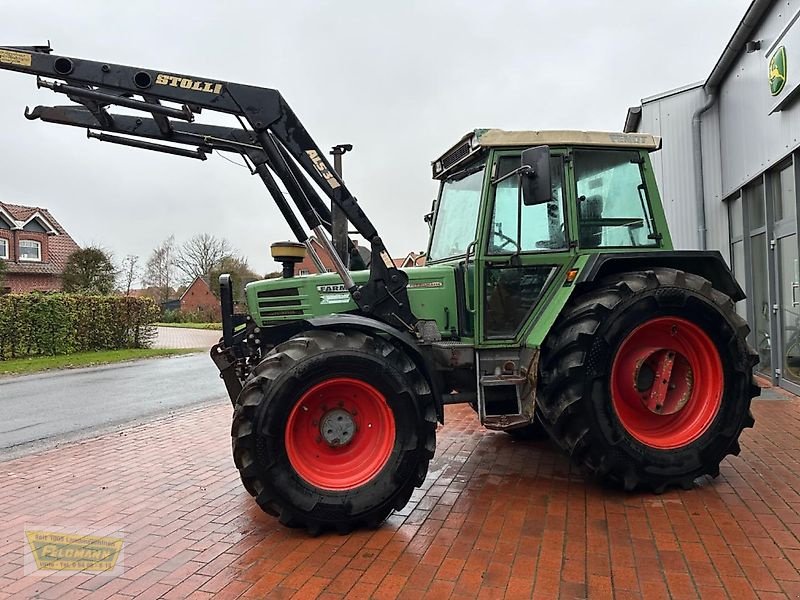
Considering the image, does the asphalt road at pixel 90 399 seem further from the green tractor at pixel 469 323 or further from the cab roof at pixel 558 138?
the cab roof at pixel 558 138

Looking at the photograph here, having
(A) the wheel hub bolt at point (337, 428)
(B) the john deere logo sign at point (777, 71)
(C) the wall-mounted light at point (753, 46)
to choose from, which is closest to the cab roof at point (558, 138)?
(A) the wheel hub bolt at point (337, 428)

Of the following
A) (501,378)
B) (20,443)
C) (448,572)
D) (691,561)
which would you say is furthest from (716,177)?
(20,443)

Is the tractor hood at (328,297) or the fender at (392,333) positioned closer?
the fender at (392,333)

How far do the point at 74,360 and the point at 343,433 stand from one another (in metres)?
14.5

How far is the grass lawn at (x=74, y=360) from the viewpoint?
1418 centimetres

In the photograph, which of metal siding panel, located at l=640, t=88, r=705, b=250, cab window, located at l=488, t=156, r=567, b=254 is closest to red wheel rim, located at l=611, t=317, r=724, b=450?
cab window, located at l=488, t=156, r=567, b=254

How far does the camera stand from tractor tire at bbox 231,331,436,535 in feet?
11.6

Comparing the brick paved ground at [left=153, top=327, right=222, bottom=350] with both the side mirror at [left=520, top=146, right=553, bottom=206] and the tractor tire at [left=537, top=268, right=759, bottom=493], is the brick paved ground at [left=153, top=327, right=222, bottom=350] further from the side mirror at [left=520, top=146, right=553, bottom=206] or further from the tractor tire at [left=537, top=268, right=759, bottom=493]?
the side mirror at [left=520, top=146, right=553, bottom=206]

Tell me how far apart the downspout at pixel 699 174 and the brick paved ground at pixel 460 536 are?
19.3 feet

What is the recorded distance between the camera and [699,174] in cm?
1030

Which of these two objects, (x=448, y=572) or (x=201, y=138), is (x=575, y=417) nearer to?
(x=448, y=572)

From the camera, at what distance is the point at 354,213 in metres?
4.18

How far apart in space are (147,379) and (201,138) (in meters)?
9.41

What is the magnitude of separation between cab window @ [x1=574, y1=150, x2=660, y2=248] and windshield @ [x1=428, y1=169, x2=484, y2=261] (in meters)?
0.77
